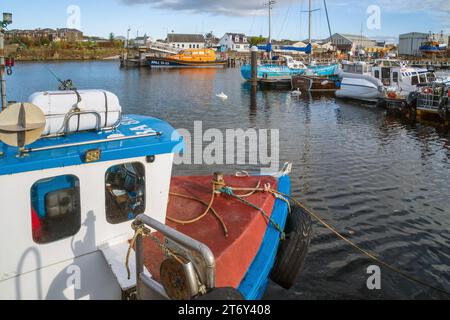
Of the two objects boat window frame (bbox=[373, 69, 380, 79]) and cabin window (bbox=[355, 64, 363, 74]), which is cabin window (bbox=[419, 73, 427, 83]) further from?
cabin window (bbox=[355, 64, 363, 74])

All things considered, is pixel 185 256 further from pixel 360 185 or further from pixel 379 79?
pixel 379 79

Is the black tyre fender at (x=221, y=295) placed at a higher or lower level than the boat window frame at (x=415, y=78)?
lower

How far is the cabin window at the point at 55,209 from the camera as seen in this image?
199 inches

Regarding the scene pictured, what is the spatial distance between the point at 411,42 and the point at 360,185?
136962mm

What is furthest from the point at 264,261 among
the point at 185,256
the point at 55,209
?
the point at 55,209

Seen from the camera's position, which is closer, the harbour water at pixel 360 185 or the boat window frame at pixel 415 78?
the harbour water at pixel 360 185

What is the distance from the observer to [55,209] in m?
5.20

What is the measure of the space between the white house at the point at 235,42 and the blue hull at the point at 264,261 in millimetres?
154077

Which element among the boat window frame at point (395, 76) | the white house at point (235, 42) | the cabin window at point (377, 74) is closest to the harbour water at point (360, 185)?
the boat window frame at point (395, 76)

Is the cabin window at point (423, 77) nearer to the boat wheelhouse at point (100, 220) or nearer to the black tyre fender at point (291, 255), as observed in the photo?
the black tyre fender at point (291, 255)

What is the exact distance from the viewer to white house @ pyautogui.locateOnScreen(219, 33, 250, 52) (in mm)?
158000

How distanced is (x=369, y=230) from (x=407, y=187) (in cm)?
475
